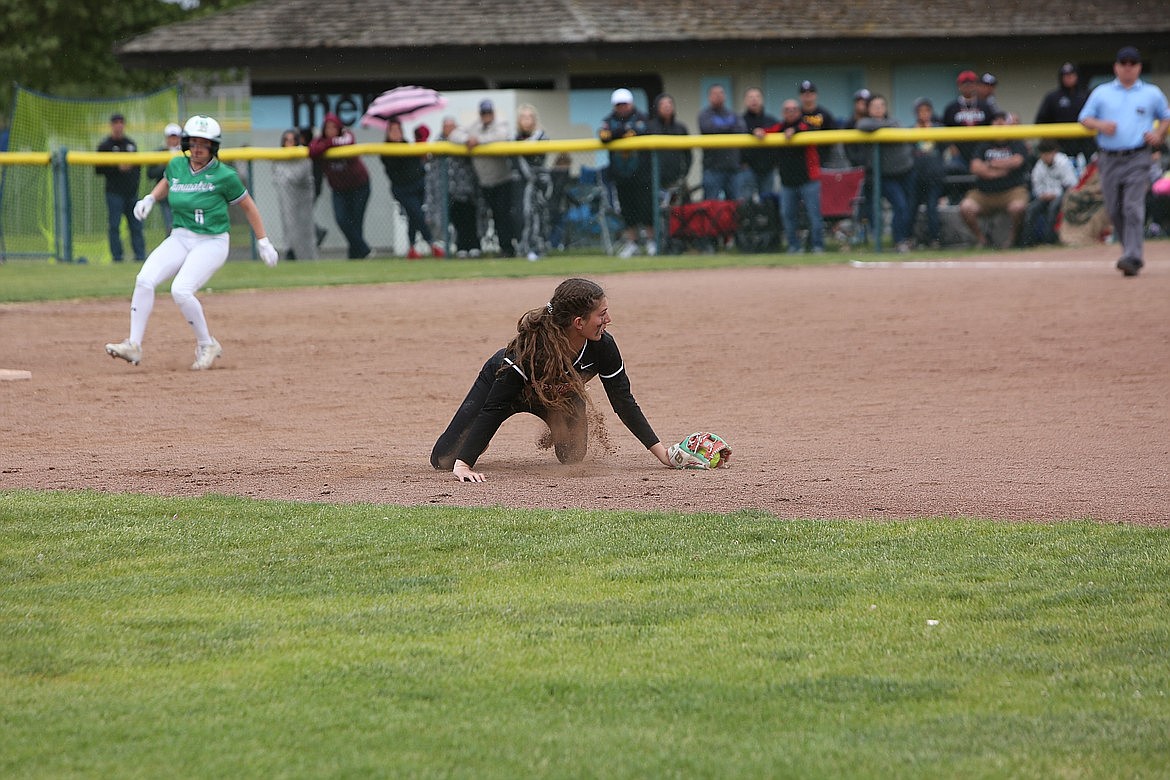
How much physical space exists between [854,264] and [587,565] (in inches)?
514

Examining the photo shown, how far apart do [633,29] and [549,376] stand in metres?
18.6

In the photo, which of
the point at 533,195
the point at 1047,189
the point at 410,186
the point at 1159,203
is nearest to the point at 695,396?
the point at 533,195

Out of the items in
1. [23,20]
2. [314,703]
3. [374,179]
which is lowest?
[314,703]

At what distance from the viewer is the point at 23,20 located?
32844 mm

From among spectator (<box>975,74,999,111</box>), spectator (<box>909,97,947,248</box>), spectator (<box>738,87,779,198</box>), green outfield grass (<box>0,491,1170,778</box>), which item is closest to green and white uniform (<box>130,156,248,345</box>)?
green outfield grass (<box>0,491,1170,778</box>)

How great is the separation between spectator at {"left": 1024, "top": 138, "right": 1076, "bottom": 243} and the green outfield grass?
565 inches

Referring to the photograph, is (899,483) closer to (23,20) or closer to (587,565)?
(587,565)

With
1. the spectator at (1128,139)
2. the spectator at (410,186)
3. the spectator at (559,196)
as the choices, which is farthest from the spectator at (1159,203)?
the spectator at (410,186)

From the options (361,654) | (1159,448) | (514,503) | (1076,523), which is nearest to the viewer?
(361,654)

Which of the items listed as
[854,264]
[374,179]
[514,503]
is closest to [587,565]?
[514,503]

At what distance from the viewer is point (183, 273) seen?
10.9m

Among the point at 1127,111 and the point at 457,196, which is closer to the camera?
the point at 1127,111

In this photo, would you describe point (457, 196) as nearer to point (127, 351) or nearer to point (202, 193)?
point (202, 193)

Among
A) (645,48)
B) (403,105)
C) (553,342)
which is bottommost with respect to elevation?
(553,342)
